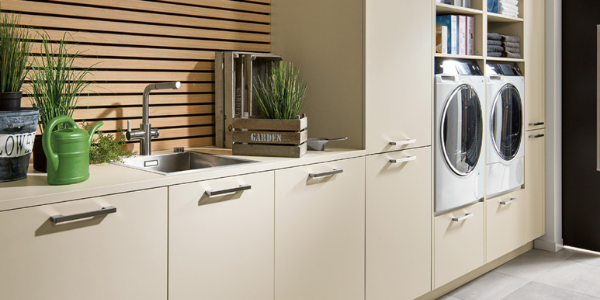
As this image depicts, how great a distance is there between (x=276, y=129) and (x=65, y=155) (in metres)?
0.86

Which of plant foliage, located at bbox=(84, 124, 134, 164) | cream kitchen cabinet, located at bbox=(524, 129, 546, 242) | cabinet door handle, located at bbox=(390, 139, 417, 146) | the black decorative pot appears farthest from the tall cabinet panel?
the black decorative pot

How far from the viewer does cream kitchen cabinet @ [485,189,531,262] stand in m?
3.18

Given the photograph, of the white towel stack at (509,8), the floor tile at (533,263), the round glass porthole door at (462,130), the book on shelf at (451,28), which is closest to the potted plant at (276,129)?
the round glass porthole door at (462,130)

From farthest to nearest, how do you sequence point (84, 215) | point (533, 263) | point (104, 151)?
point (533, 263)
point (104, 151)
point (84, 215)

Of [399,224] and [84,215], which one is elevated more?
[84,215]

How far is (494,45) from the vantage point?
128 inches

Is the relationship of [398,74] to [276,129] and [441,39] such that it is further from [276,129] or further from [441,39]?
[276,129]

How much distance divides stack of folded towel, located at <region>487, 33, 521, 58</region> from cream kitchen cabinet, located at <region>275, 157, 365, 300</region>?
1450 millimetres

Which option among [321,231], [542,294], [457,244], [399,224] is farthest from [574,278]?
[321,231]

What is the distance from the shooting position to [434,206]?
9.11ft

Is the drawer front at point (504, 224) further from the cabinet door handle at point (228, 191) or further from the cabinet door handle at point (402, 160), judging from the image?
the cabinet door handle at point (228, 191)

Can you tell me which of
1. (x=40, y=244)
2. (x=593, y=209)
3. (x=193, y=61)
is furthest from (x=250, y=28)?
(x=593, y=209)

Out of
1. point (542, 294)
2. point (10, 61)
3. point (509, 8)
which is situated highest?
point (509, 8)

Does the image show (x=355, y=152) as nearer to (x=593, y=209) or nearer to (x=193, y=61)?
(x=193, y=61)
